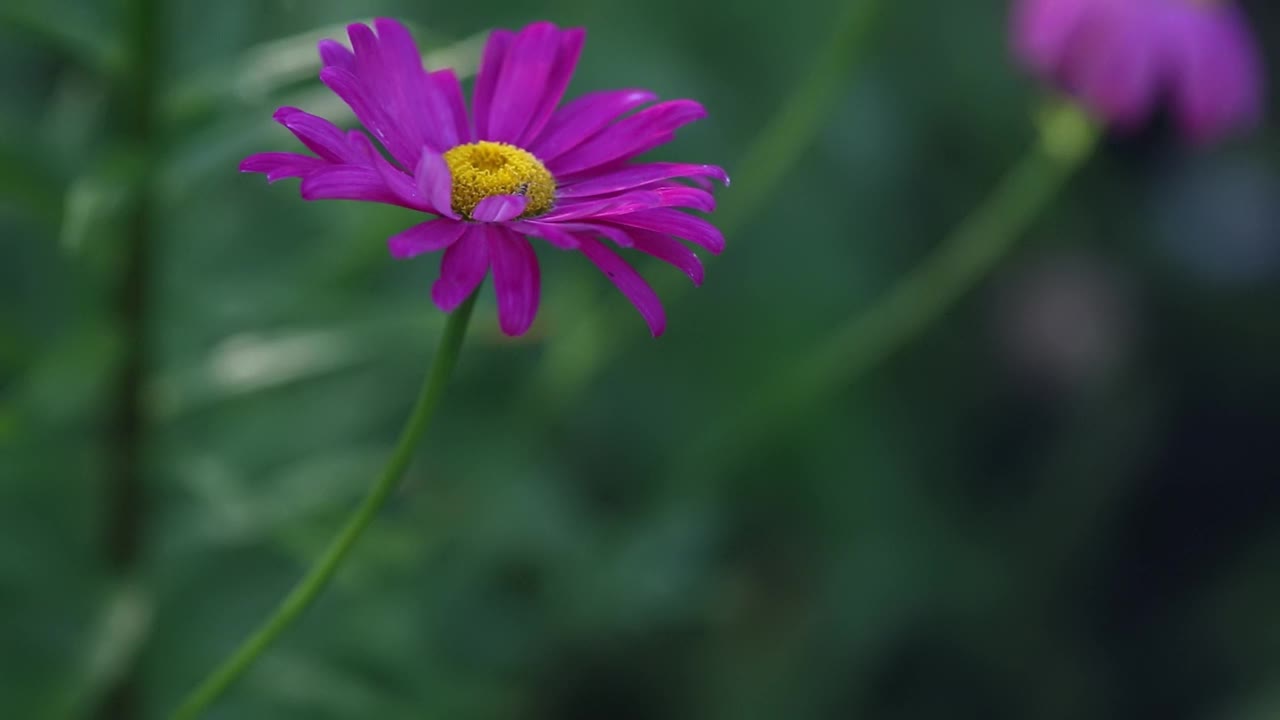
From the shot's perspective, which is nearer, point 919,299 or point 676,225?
point 676,225

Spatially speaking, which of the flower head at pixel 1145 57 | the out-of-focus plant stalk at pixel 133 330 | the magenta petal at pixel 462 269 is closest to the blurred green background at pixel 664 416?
the out-of-focus plant stalk at pixel 133 330

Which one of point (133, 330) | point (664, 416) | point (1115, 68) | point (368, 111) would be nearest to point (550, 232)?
point (368, 111)

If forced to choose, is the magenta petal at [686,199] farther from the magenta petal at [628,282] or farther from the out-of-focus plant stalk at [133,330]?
the out-of-focus plant stalk at [133,330]

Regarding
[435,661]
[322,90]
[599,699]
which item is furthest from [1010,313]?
[322,90]

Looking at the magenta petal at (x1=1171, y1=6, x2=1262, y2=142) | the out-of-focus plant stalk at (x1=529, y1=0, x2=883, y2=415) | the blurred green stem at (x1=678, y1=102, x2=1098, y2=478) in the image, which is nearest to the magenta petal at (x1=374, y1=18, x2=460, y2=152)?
the out-of-focus plant stalk at (x1=529, y1=0, x2=883, y2=415)

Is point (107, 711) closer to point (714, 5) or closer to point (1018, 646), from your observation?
point (1018, 646)

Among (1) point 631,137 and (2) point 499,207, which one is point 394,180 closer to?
(2) point 499,207
